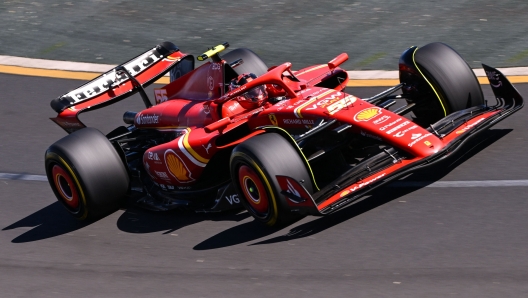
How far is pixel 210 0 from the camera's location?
13.5 metres

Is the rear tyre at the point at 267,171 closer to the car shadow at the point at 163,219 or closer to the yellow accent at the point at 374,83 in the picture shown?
the car shadow at the point at 163,219

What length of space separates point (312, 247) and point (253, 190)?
0.67 meters

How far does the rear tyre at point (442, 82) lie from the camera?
25.5 ft

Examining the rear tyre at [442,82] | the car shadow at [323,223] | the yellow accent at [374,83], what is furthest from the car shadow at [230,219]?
the yellow accent at [374,83]

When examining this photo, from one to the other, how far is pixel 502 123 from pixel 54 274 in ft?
14.8

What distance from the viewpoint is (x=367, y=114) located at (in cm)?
704

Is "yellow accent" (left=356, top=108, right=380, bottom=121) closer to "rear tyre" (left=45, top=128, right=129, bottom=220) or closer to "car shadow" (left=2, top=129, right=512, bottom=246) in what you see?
"car shadow" (left=2, top=129, right=512, bottom=246)

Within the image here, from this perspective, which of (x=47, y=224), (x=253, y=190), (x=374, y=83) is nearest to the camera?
(x=253, y=190)

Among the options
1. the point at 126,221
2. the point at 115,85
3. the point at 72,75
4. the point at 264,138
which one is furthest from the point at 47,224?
the point at 72,75

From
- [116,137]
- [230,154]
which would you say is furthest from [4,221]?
[230,154]

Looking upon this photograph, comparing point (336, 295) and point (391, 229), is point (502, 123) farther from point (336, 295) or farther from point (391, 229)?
point (336, 295)

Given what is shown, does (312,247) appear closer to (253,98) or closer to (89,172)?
(253,98)

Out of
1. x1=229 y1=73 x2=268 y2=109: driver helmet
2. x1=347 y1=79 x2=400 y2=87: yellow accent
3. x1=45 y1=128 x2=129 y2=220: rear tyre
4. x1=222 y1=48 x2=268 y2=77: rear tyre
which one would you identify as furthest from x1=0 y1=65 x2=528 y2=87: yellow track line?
x1=45 y1=128 x2=129 y2=220: rear tyre

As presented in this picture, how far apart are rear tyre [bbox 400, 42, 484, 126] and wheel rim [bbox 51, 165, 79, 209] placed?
10.4 ft
